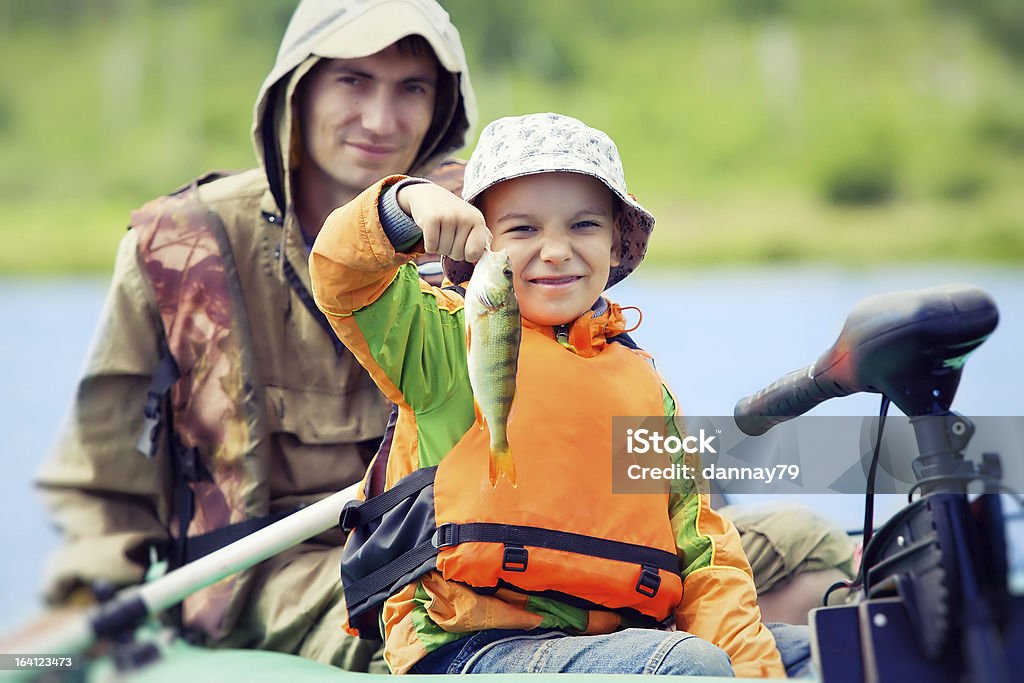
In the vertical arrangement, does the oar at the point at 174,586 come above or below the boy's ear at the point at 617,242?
below

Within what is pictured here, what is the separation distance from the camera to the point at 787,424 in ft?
5.60

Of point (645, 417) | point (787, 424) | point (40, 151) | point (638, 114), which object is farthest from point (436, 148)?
point (40, 151)

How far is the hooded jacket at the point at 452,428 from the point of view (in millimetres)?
1620

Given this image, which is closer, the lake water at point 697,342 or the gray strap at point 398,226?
the gray strap at point 398,226

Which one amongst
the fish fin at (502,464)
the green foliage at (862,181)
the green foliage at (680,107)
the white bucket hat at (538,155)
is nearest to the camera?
the fish fin at (502,464)

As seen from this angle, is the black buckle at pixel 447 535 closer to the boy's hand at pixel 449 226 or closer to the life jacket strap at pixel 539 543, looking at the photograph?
the life jacket strap at pixel 539 543

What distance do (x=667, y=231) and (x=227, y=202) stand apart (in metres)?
13.0

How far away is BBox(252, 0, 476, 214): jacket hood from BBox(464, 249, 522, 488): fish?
120cm

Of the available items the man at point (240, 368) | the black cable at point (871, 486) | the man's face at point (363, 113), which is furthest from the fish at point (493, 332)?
the man's face at point (363, 113)

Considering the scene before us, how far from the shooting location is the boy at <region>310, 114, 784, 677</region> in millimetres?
1632

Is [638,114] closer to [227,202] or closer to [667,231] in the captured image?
[667,231]

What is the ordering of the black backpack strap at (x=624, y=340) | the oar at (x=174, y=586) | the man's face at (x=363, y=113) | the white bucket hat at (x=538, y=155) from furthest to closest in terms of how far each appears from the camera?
the man's face at (x=363, y=113)
the black backpack strap at (x=624, y=340)
the oar at (x=174, y=586)
the white bucket hat at (x=538, y=155)

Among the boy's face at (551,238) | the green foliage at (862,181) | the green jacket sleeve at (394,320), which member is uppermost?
the green foliage at (862,181)

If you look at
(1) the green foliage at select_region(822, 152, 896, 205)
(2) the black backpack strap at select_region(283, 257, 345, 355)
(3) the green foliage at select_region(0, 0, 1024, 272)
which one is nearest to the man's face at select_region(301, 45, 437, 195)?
(2) the black backpack strap at select_region(283, 257, 345, 355)
